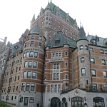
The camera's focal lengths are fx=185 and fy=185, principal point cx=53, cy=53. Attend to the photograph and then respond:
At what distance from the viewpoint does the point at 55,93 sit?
4984 centimetres

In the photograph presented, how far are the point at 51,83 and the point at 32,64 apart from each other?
7.65 meters

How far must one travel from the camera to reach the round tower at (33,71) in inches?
1955

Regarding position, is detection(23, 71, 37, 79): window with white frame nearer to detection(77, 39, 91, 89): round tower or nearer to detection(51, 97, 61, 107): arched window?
detection(51, 97, 61, 107): arched window

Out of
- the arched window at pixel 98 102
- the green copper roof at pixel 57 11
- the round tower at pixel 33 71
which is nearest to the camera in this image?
the arched window at pixel 98 102

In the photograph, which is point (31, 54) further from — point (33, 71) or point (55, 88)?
point (55, 88)

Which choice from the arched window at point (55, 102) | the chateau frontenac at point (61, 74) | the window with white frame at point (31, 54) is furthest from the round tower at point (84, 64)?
the window with white frame at point (31, 54)

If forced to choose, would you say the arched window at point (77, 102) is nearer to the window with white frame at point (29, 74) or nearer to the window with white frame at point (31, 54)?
the window with white frame at point (29, 74)

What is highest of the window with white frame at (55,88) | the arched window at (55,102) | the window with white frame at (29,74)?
the window with white frame at (29,74)

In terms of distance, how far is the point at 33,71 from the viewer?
52.1 m

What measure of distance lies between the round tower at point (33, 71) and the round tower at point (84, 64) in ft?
39.0

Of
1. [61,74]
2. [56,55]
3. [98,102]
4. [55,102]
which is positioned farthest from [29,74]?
[98,102]

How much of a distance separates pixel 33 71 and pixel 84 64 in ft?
47.2

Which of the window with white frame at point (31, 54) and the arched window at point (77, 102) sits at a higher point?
the window with white frame at point (31, 54)

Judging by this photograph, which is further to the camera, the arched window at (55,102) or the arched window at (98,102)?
the arched window at (55,102)
